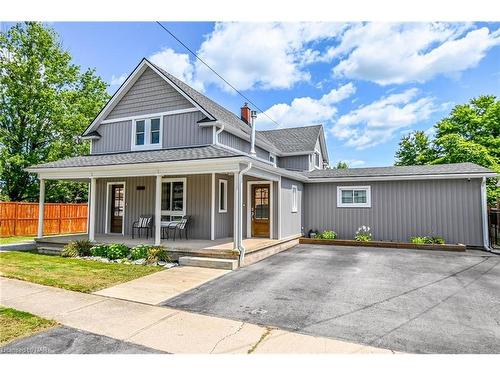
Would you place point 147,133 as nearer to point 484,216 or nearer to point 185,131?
point 185,131

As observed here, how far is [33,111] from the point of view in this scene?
66.4 ft

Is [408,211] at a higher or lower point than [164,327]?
higher

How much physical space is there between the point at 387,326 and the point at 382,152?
107 ft

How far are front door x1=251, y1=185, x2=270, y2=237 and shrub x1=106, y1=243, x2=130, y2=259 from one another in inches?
194

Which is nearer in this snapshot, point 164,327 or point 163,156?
point 164,327

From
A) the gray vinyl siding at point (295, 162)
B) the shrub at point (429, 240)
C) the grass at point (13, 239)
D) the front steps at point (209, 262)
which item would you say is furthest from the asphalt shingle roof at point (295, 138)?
the grass at point (13, 239)

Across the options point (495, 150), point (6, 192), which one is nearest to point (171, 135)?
point (6, 192)

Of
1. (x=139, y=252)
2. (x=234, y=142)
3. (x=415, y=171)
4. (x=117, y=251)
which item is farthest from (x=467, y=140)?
(x=117, y=251)

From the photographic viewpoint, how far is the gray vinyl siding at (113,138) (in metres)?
13.1

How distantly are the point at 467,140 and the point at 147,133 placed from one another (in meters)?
25.9

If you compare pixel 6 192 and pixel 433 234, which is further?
pixel 6 192

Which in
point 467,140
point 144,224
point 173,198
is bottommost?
point 144,224

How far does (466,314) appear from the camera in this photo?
4.84 m
